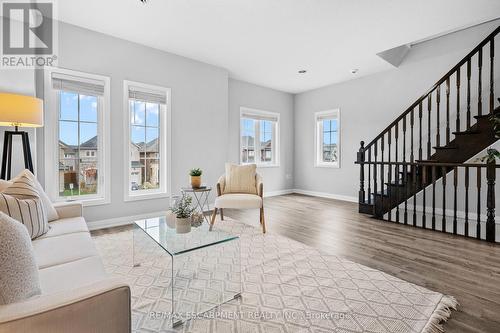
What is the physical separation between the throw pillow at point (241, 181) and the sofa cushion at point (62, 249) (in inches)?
82.7

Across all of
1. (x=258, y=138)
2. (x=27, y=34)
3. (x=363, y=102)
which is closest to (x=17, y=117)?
(x=27, y=34)

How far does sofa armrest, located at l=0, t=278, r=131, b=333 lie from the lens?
81 centimetres

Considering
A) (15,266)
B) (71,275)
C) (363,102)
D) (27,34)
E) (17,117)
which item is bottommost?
(71,275)

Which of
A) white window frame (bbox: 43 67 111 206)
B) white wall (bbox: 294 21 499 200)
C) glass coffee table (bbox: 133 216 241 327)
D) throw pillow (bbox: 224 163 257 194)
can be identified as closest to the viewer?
glass coffee table (bbox: 133 216 241 327)

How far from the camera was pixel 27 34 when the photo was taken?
10.1 ft

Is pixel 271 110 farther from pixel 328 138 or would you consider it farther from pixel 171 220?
pixel 171 220

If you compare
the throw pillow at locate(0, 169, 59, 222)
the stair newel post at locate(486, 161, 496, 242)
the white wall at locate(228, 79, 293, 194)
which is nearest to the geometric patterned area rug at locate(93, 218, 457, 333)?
the throw pillow at locate(0, 169, 59, 222)

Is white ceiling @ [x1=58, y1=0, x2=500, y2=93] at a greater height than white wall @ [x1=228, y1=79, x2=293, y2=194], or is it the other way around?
white ceiling @ [x1=58, y1=0, x2=500, y2=93]

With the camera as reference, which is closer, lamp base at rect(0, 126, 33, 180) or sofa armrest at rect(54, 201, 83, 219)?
sofa armrest at rect(54, 201, 83, 219)

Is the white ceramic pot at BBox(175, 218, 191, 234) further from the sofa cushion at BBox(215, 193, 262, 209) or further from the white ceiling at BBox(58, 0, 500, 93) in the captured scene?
the white ceiling at BBox(58, 0, 500, 93)

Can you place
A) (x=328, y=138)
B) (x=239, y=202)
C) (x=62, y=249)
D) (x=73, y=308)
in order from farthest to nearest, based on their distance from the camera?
(x=328, y=138), (x=239, y=202), (x=62, y=249), (x=73, y=308)

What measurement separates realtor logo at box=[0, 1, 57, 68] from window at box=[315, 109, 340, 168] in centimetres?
531

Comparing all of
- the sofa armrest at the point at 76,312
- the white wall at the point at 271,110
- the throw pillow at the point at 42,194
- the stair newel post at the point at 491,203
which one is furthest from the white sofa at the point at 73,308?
the white wall at the point at 271,110

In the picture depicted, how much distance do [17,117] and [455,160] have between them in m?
5.35
